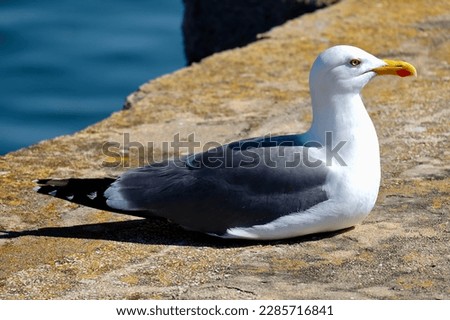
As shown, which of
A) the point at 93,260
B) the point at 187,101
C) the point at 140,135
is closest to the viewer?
the point at 93,260

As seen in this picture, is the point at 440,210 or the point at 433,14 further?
the point at 433,14

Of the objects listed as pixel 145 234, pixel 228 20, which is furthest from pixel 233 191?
pixel 228 20

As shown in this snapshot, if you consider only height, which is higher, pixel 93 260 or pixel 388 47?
pixel 388 47

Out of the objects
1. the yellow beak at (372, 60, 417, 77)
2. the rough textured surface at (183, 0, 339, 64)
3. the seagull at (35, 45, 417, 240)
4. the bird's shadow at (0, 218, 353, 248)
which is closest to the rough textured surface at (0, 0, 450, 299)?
the bird's shadow at (0, 218, 353, 248)

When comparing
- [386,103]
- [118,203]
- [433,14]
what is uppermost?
[433,14]

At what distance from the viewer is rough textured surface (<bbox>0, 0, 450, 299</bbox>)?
471 cm

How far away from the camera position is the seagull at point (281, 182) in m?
4.94

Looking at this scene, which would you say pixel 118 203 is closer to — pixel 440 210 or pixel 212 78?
pixel 440 210

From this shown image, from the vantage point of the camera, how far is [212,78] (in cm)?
749

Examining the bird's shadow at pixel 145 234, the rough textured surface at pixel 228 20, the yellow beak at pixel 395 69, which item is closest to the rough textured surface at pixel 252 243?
the bird's shadow at pixel 145 234

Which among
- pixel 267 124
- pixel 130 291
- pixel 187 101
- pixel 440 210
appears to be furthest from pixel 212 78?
pixel 130 291

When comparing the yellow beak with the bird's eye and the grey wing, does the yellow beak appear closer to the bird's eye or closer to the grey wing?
the bird's eye

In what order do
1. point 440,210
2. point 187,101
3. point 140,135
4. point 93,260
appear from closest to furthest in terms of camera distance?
point 93,260 < point 440,210 < point 140,135 < point 187,101

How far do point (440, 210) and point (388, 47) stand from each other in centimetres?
262
